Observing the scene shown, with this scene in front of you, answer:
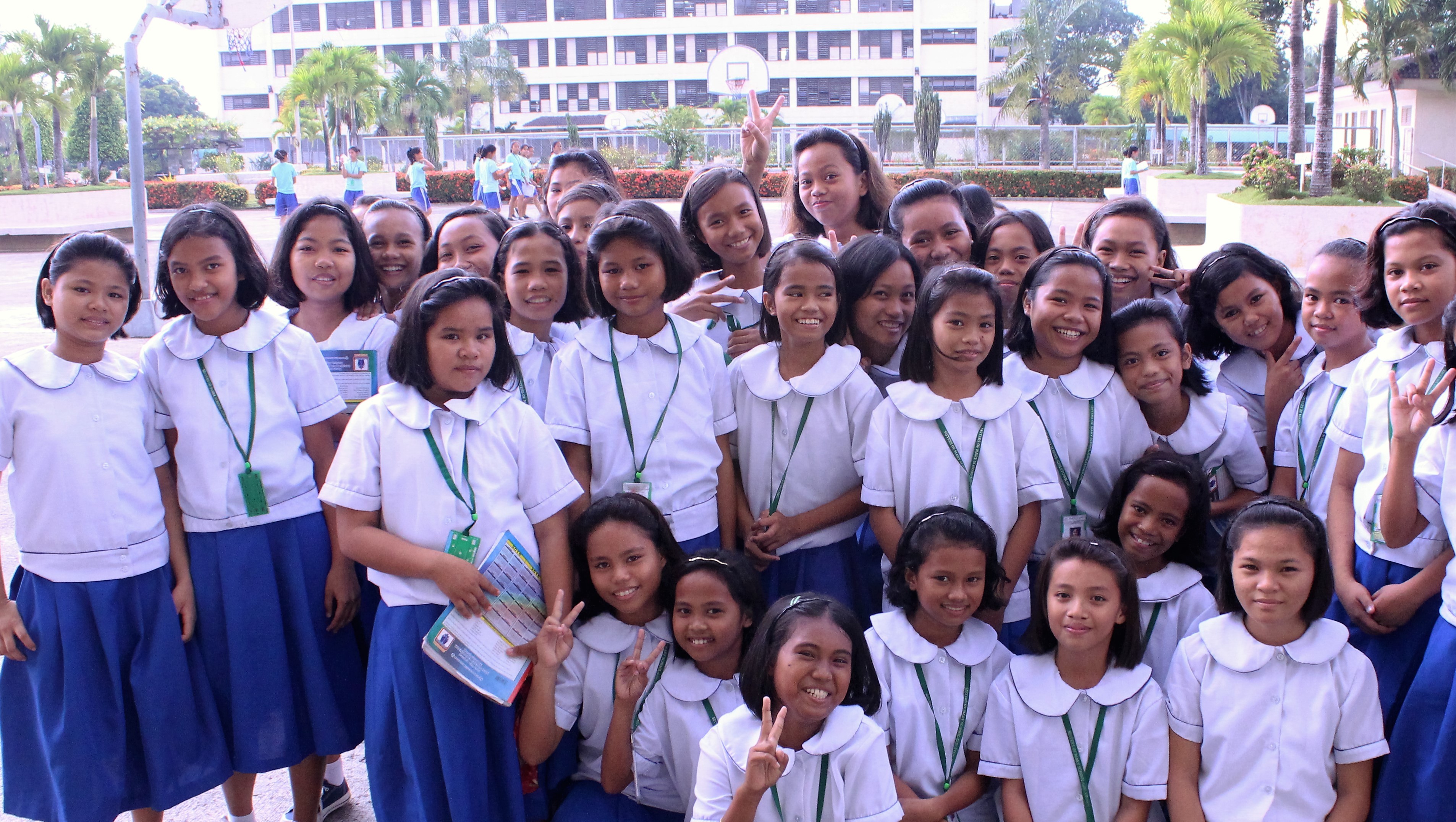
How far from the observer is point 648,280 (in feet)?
8.79

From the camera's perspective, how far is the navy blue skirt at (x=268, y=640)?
2551mm

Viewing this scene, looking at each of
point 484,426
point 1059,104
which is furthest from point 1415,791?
point 1059,104

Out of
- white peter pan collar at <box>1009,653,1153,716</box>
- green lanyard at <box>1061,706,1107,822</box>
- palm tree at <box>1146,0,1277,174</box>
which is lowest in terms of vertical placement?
green lanyard at <box>1061,706,1107,822</box>

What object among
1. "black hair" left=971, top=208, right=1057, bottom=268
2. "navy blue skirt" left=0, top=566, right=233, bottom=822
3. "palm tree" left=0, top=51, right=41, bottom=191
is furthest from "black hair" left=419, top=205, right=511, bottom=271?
"palm tree" left=0, top=51, right=41, bottom=191

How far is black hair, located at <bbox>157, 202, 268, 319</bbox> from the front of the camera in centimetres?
254

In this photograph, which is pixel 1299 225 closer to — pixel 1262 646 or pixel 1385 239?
pixel 1385 239

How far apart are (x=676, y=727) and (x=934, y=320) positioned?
115cm

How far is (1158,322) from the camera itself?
275 cm

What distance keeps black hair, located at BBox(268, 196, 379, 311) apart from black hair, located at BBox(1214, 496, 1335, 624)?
2.35 m

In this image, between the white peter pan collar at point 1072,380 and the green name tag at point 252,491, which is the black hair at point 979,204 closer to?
the white peter pan collar at point 1072,380

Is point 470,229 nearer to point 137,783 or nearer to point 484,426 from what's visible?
point 484,426

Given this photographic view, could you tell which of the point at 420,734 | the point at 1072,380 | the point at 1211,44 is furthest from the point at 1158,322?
the point at 1211,44

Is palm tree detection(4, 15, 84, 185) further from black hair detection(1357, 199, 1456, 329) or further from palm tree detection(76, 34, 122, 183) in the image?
black hair detection(1357, 199, 1456, 329)

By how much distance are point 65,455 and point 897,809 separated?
6.57 ft
